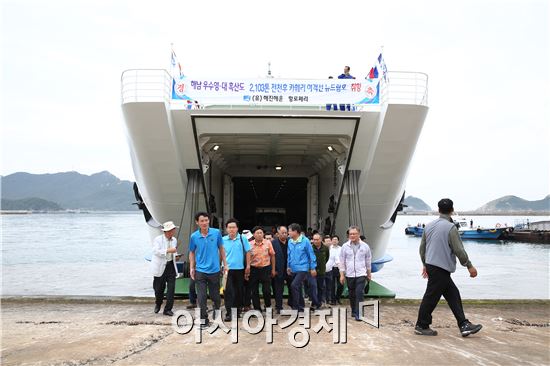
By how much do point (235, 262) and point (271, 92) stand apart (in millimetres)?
4259

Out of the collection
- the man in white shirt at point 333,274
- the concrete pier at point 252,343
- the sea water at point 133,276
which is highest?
the man in white shirt at point 333,274

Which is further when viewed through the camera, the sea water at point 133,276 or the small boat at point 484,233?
the small boat at point 484,233

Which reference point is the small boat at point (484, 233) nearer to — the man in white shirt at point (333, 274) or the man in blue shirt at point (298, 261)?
the man in white shirt at point (333, 274)

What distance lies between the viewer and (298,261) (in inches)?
298

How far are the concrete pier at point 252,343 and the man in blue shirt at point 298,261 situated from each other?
964 mm

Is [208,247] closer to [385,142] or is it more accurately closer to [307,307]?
[307,307]

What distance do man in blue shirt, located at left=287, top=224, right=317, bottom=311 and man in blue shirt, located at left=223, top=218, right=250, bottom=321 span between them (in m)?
0.73

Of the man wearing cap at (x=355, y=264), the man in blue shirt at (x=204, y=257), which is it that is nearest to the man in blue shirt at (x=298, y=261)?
the man wearing cap at (x=355, y=264)

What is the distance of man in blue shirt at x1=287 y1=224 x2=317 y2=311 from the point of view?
7539 millimetres

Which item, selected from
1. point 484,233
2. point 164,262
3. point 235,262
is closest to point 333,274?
point 235,262

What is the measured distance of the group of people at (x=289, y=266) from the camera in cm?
572

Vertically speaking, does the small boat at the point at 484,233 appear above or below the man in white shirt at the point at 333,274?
below

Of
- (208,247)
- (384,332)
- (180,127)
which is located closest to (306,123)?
(180,127)

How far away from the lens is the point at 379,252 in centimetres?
1432
